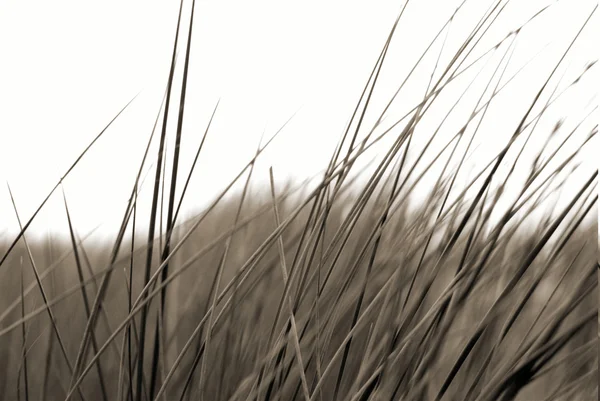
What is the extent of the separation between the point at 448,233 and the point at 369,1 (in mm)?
626

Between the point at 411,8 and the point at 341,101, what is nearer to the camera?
the point at 411,8

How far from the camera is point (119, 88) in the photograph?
124cm

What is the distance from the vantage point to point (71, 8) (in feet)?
4.44

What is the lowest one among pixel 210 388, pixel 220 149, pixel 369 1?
pixel 210 388

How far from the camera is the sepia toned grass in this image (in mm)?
433

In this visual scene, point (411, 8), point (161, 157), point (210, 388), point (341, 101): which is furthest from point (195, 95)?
point (161, 157)

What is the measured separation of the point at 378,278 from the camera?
0.59 metres

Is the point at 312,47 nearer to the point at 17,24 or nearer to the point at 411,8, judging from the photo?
the point at 411,8

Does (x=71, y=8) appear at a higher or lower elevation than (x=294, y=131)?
higher

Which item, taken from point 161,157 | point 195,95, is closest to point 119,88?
point 195,95

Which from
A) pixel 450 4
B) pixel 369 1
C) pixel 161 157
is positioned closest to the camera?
pixel 161 157

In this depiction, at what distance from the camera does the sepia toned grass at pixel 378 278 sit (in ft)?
1.42

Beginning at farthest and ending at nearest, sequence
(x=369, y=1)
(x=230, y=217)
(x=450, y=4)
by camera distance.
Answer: (x=230, y=217) → (x=369, y=1) → (x=450, y=4)

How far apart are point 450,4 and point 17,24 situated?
900 mm
